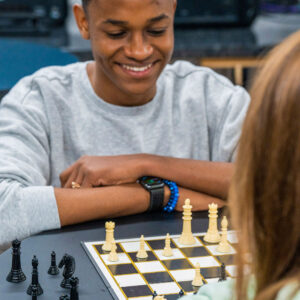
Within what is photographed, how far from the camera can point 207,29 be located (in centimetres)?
434

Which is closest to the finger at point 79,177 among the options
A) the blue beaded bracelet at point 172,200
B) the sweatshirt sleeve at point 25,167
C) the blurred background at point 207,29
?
the sweatshirt sleeve at point 25,167

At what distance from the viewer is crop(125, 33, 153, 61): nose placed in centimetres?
200

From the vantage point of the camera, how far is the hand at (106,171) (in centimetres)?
188

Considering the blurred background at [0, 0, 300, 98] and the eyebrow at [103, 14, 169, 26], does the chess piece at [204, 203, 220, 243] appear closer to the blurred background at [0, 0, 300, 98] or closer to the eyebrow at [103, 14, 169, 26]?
the eyebrow at [103, 14, 169, 26]

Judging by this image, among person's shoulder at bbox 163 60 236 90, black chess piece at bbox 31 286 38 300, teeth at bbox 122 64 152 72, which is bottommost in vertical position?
black chess piece at bbox 31 286 38 300

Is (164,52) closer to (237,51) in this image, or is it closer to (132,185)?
(132,185)

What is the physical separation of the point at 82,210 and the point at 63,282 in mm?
382

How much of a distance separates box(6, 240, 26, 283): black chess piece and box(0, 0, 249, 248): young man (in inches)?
10.5

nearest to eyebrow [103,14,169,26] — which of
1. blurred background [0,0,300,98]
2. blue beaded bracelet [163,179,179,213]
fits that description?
blue beaded bracelet [163,179,179,213]

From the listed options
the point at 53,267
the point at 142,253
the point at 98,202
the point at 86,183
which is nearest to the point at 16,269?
the point at 53,267

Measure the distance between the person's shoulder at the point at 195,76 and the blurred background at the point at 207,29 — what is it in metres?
1.28

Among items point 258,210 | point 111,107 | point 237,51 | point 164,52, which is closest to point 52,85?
point 111,107

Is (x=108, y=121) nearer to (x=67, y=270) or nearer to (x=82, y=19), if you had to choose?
(x=82, y=19)

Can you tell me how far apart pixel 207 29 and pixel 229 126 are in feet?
7.54
